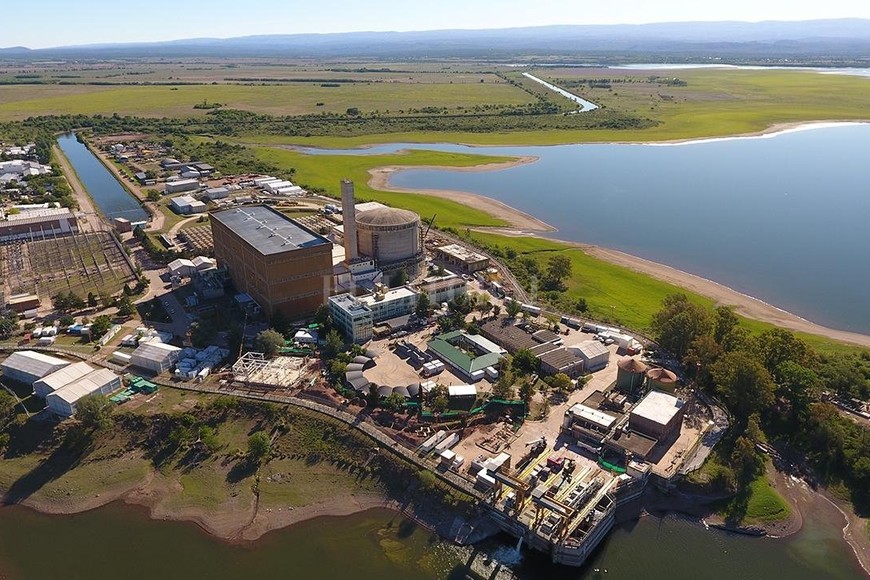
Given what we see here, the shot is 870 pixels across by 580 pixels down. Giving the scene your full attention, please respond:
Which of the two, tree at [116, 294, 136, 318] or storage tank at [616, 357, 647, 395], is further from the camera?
tree at [116, 294, 136, 318]

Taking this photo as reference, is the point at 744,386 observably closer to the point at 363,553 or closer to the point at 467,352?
the point at 467,352

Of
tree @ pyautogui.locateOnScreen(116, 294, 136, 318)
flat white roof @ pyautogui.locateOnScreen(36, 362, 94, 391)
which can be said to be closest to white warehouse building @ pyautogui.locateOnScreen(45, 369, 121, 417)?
flat white roof @ pyautogui.locateOnScreen(36, 362, 94, 391)

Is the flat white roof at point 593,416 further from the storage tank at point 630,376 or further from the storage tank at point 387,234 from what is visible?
the storage tank at point 387,234

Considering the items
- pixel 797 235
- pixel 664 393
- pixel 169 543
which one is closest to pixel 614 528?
pixel 664 393

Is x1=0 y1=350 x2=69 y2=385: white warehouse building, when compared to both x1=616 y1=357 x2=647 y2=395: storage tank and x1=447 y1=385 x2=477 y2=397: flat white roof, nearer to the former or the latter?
A: x1=447 y1=385 x2=477 y2=397: flat white roof

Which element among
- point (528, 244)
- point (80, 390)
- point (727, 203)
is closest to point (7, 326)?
point (80, 390)

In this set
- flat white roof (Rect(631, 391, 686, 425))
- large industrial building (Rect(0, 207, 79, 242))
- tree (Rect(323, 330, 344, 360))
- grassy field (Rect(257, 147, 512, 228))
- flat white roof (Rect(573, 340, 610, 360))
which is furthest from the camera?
grassy field (Rect(257, 147, 512, 228))

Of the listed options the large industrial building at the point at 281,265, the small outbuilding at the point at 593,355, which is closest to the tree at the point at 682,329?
the small outbuilding at the point at 593,355
